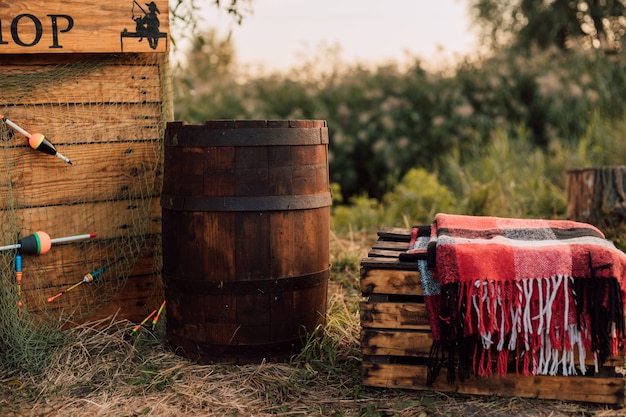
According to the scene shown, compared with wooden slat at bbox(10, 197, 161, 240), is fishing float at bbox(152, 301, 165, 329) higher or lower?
lower

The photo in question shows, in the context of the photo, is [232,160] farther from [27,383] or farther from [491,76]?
[491,76]

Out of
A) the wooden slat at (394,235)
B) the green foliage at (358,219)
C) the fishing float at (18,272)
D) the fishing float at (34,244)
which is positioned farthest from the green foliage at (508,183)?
the fishing float at (18,272)

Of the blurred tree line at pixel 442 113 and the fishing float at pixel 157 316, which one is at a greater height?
the blurred tree line at pixel 442 113

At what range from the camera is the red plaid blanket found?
269 cm

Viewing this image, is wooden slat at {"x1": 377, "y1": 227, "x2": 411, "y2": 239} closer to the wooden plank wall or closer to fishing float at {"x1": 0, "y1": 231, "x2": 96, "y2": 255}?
the wooden plank wall

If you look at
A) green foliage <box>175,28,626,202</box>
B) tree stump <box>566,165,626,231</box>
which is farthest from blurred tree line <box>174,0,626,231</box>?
tree stump <box>566,165,626,231</box>

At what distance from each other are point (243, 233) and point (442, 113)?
20.7ft

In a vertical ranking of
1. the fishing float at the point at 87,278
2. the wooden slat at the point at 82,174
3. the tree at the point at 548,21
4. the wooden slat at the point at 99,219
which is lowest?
the fishing float at the point at 87,278

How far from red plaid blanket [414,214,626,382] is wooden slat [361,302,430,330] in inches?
3.4

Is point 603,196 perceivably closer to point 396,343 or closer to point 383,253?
point 383,253

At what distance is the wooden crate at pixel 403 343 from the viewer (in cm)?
287

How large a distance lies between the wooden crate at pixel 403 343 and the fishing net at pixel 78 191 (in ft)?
4.49

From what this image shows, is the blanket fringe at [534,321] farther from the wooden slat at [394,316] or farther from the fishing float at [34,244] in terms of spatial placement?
the fishing float at [34,244]

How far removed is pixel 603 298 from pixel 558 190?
3.85 metres
